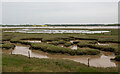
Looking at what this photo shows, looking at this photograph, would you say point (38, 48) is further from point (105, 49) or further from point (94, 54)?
point (105, 49)

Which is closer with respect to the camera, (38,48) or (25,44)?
(38,48)

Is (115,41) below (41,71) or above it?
above

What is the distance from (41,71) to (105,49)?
16365 mm

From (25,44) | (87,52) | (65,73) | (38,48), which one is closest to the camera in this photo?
(65,73)

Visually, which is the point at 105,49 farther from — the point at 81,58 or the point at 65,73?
the point at 65,73

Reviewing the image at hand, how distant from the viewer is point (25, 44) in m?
30.2

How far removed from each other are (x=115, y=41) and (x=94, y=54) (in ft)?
45.9

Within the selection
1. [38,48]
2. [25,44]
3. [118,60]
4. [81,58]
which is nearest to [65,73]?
[81,58]

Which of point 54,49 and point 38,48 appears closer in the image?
point 54,49

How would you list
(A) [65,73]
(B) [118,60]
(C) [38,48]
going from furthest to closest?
(C) [38,48], (B) [118,60], (A) [65,73]

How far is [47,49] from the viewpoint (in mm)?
21969

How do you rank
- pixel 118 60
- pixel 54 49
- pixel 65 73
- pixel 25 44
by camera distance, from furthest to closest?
pixel 25 44 → pixel 54 49 → pixel 118 60 → pixel 65 73

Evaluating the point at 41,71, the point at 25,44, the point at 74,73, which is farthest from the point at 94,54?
the point at 25,44

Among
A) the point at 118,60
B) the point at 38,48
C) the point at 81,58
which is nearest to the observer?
the point at 118,60
